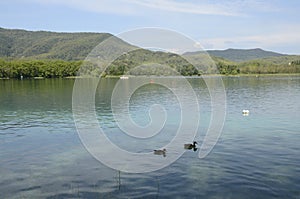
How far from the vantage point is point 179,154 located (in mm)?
21641

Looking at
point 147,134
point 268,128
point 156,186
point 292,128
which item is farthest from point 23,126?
point 292,128

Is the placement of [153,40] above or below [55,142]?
above

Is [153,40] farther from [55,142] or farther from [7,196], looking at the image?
[55,142]

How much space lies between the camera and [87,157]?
21234mm

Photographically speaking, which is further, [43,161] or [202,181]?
[43,161]

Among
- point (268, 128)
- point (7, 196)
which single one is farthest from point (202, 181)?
point (268, 128)

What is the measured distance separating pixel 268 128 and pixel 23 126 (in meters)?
24.8

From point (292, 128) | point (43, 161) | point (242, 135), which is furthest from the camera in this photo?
point (292, 128)

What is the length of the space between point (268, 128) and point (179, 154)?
43.5 feet

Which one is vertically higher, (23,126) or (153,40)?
(153,40)

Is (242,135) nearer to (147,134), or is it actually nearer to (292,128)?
(292,128)

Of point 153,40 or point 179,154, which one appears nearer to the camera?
point 153,40

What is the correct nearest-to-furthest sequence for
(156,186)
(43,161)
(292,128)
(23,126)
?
1. (156,186)
2. (43,161)
3. (292,128)
4. (23,126)

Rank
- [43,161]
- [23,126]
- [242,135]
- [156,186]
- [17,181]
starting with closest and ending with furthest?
1. [156,186]
2. [17,181]
3. [43,161]
4. [242,135]
5. [23,126]
